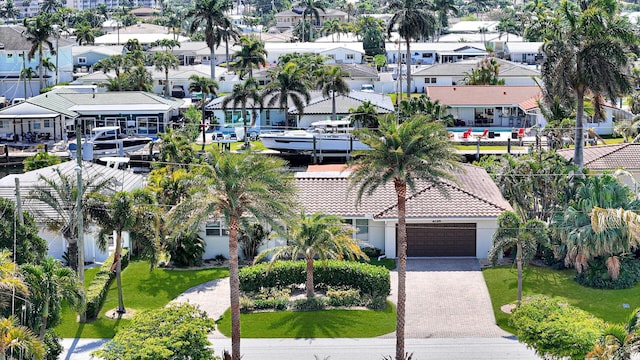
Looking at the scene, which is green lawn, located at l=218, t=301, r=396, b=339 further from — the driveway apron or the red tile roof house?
the red tile roof house

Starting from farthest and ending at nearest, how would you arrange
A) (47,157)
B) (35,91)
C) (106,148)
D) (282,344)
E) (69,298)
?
(35,91), (106,148), (47,157), (282,344), (69,298)

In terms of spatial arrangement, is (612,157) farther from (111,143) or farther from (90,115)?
(90,115)

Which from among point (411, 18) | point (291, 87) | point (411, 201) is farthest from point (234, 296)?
point (411, 18)

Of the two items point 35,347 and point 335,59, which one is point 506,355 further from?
point 335,59

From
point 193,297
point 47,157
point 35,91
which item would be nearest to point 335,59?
point 35,91

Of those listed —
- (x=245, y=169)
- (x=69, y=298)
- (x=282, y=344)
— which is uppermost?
(x=245, y=169)

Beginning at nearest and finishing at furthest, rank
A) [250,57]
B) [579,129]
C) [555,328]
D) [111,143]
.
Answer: [555,328] < [579,129] < [111,143] < [250,57]
